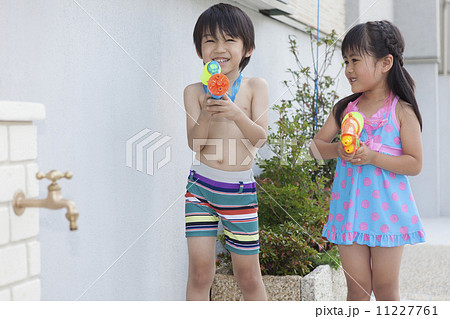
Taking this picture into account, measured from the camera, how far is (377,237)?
2012 millimetres

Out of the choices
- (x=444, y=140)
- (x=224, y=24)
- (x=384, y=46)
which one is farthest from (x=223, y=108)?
(x=444, y=140)

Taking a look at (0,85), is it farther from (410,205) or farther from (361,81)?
(410,205)

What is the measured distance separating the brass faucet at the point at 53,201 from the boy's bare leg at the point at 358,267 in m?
1.24

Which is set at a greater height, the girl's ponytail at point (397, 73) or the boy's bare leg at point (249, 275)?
the girl's ponytail at point (397, 73)

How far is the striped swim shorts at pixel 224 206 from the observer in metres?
2.13

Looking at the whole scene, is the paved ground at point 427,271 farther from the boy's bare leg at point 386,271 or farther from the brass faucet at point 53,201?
the brass faucet at point 53,201

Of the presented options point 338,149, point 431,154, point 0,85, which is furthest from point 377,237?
point 431,154

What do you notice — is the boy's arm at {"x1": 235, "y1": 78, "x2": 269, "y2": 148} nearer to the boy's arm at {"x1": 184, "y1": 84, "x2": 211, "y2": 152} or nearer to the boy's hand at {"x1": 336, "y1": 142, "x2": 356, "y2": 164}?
the boy's arm at {"x1": 184, "y1": 84, "x2": 211, "y2": 152}

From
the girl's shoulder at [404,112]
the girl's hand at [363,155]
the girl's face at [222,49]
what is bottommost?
the girl's hand at [363,155]

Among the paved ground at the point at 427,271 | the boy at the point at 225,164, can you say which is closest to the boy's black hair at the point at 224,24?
the boy at the point at 225,164

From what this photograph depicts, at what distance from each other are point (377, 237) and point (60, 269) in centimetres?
121

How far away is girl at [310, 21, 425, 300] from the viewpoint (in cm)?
200

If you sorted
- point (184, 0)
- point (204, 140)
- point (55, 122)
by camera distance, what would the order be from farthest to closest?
point (184, 0) < point (204, 140) < point (55, 122)
